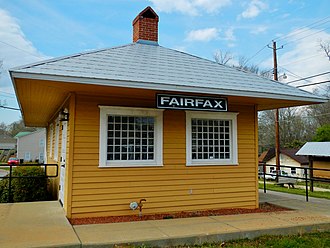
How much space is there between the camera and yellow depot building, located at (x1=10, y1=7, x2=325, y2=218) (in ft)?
18.7

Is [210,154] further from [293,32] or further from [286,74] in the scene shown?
[286,74]

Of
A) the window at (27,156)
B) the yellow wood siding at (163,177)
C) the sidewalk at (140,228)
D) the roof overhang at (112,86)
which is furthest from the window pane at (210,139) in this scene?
the window at (27,156)

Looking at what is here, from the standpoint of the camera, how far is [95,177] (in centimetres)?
593

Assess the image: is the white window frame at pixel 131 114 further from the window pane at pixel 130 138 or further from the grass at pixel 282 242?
the grass at pixel 282 242

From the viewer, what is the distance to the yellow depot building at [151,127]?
5.71m

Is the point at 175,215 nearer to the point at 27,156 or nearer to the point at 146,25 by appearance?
the point at 146,25

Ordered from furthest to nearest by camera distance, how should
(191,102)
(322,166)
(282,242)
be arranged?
(322,166) → (191,102) → (282,242)

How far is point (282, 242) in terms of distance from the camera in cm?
478

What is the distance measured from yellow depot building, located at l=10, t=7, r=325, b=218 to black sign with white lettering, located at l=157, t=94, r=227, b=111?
2cm

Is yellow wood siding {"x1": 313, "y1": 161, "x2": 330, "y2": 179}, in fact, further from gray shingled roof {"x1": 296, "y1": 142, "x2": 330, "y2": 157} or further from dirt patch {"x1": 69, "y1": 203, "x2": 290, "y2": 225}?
dirt patch {"x1": 69, "y1": 203, "x2": 290, "y2": 225}

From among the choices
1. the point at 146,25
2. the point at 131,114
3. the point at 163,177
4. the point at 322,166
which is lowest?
the point at 322,166

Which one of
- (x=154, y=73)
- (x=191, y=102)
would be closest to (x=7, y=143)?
(x=154, y=73)

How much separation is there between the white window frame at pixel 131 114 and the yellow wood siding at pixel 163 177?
0.09 metres

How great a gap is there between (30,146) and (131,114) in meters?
40.5
